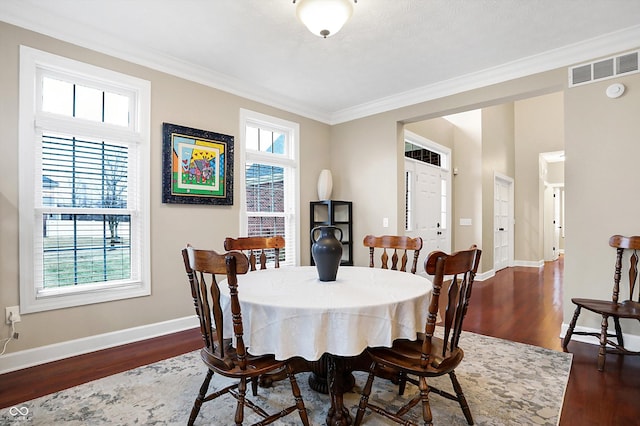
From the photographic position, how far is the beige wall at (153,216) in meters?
2.39

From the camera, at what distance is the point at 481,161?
6051 mm

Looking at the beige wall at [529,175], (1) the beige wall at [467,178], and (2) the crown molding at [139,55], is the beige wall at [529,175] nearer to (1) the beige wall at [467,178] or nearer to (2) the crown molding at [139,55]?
(1) the beige wall at [467,178]

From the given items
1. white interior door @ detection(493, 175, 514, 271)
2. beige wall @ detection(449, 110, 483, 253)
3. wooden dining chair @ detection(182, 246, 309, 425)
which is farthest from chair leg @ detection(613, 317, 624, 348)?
white interior door @ detection(493, 175, 514, 271)

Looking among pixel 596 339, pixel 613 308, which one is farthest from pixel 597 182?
pixel 596 339

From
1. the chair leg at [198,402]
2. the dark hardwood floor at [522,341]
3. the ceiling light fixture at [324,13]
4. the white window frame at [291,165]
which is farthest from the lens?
the white window frame at [291,165]

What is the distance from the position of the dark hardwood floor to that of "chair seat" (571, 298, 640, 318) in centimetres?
41

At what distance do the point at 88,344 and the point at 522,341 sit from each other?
12.4 ft

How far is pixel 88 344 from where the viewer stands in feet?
8.95

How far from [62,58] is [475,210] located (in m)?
6.20

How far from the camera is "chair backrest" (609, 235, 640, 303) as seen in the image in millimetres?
2592

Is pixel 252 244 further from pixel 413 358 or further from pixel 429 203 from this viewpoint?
pixel 429 203

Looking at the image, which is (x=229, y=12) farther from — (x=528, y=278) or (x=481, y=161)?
(x=528, y=278)

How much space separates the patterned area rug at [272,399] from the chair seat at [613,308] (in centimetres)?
46

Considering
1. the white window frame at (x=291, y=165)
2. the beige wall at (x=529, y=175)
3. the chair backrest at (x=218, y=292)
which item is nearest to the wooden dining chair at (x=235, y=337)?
the chair backrest at (x=218, y=292)
